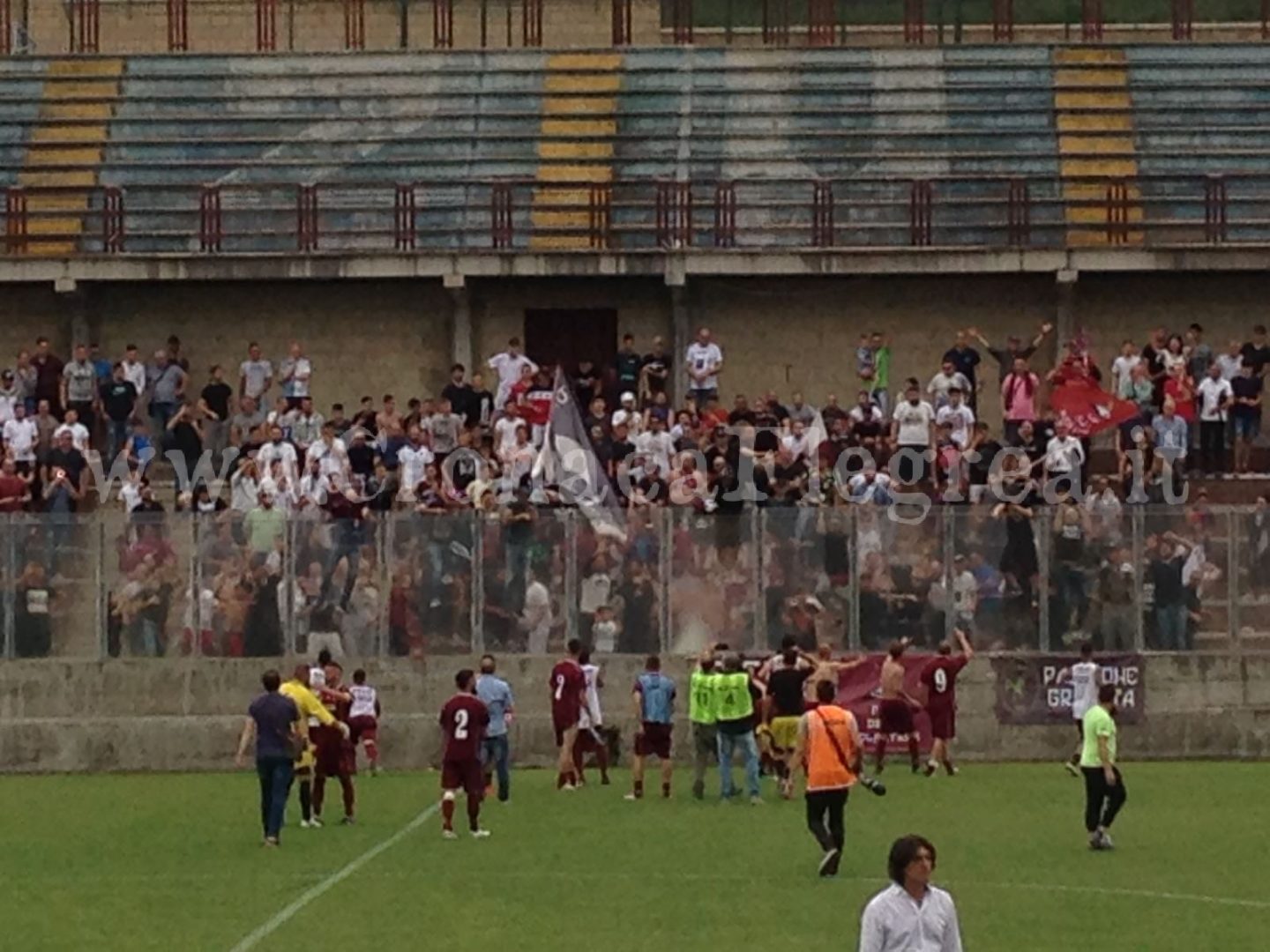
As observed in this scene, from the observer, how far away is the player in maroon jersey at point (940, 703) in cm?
4044

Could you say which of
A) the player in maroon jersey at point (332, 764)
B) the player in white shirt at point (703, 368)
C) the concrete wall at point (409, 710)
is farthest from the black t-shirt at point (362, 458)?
the player in maroon jersey at point (332, 764)

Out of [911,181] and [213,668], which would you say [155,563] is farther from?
[911,181]

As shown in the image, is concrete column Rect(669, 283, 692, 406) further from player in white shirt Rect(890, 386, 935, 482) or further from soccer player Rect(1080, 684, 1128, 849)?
soccer player Rect(1080, 684, 1128, 849)

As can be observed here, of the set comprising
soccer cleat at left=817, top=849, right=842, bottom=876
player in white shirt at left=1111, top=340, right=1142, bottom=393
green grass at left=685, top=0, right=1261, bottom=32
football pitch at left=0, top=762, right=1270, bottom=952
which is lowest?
football pitch at left=0, top=762, right=1270, bottom=952

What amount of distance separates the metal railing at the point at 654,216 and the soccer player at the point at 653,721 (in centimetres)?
1411

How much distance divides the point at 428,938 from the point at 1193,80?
3294cm

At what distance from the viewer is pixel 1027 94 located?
5388 centimetres

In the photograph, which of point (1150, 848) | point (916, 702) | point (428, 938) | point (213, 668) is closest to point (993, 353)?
point (916, 702)

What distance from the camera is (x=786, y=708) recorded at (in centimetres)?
3703

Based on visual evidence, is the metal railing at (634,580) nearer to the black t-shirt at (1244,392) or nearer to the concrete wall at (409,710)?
the concrete wall at (409,710)

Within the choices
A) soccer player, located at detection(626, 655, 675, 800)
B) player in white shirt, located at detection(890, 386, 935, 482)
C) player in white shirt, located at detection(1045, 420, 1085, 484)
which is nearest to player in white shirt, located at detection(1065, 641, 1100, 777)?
player in white shirt, located at detection(1045, 420, 1085, 484)

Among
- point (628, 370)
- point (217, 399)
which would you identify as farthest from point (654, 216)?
point (217, 399)

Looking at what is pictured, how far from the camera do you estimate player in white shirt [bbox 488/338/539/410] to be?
1841 inches

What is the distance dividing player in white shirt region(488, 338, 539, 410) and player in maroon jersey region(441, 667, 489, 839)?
1457cm
